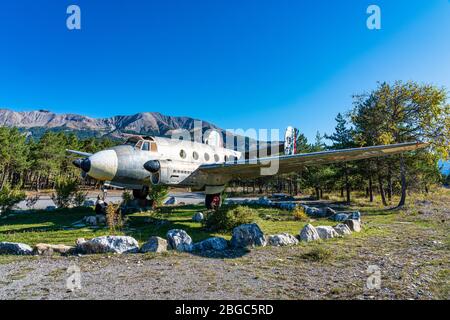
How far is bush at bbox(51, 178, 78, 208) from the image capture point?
20.7 meters

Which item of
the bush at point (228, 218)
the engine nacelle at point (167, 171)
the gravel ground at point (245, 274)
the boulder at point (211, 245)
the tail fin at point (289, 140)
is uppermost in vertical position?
the tail fin at point (289, 140)

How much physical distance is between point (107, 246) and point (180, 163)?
28.7ft

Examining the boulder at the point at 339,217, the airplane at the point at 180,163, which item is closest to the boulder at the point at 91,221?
the airplane at the point at 180,163

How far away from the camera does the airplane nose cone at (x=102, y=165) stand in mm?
12914

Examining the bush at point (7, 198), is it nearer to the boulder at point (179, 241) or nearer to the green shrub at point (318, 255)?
the boulder at point (179, 241)

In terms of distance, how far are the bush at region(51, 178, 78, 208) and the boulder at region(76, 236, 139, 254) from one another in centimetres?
1425

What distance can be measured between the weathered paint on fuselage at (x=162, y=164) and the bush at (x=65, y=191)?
24.1 ft

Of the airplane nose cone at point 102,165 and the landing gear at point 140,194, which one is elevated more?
the airplane nose cone at point 102,165

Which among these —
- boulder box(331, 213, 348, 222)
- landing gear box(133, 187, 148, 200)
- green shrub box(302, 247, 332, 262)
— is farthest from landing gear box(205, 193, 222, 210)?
green shrub box(302, 247, 332, 262)

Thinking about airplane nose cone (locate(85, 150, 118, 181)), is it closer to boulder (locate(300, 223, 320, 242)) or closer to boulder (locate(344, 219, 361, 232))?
boulder (locate(300, 223, 320, 242))

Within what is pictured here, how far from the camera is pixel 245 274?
665cm
